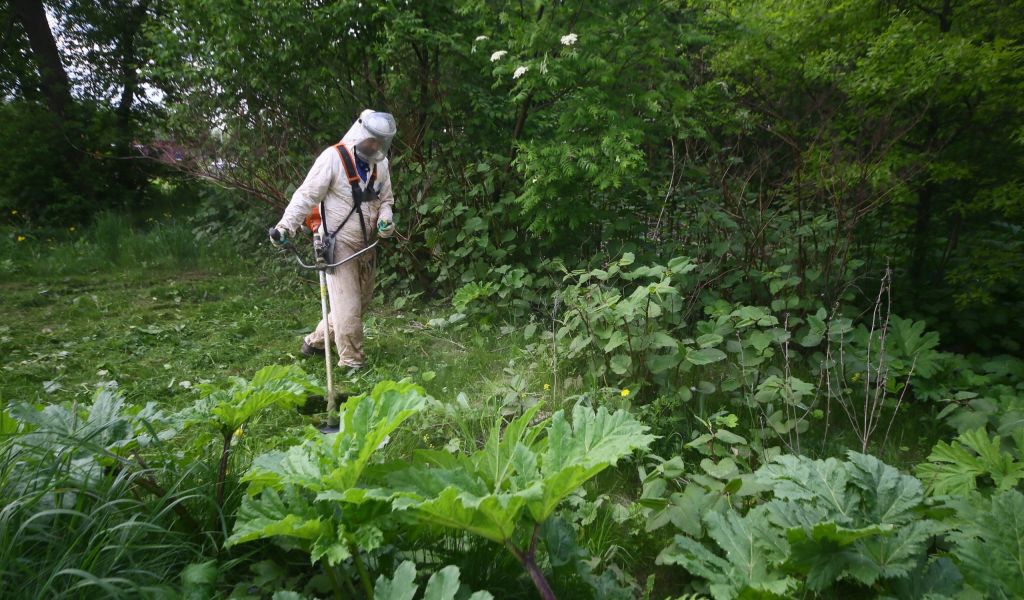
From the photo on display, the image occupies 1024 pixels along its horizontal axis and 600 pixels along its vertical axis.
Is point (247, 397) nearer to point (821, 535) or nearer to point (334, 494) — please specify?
point (334, 494)

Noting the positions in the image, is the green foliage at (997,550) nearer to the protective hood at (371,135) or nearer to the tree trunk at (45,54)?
the protective hood at (371,135)

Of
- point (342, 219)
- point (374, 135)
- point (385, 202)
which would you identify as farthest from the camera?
point (385, 202)

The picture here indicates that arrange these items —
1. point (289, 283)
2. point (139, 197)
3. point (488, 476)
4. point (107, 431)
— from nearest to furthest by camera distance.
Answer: point (488, 476) < point (107, 431) < point (289, 283) < point (139, 197)

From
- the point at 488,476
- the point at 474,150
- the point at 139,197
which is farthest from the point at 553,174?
the point at 139,197

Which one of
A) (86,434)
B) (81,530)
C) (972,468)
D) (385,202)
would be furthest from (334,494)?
(385,202)

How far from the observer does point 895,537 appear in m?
1.85

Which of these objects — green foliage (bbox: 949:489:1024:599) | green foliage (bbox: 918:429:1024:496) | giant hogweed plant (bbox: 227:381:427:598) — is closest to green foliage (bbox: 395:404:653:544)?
giant hogweed plant (bbox: 227:381:427:598)

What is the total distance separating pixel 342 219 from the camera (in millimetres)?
4641

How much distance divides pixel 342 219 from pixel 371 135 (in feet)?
2.24

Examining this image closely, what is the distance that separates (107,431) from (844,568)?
2.40m

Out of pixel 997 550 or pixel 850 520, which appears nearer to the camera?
pixel 997 550

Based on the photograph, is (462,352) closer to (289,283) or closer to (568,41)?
(568,41)

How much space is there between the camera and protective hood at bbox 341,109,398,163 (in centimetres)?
439

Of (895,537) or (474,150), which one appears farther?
(474,150)
